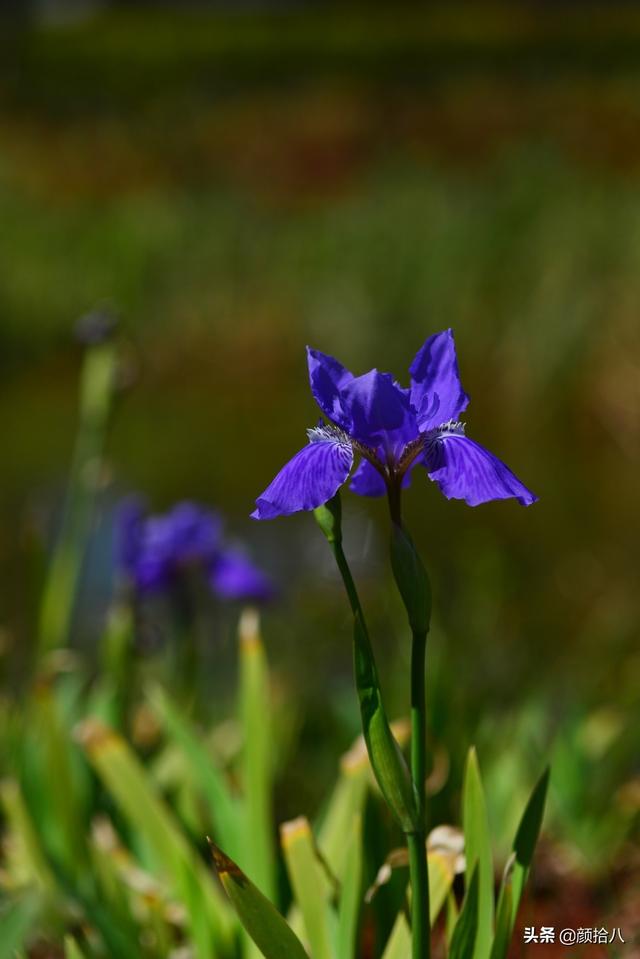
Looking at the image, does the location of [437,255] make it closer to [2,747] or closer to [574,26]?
[574,26]

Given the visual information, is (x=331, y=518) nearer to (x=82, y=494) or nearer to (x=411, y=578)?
(x=411, y=578)

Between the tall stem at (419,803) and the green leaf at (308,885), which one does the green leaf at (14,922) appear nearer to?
the green leaf at (308,885)

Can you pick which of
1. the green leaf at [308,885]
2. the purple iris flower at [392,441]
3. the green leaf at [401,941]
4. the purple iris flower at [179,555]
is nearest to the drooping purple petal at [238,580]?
the purple iris flower at [179,555]

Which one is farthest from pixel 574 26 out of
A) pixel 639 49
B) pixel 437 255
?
pixel 437 255

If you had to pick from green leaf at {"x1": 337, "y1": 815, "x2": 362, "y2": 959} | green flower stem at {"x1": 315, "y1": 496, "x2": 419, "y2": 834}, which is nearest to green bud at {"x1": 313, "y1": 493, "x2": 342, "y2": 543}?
green flower stem at {"x1": 315, "y1": 496, "x2": 419, "y2": 834}

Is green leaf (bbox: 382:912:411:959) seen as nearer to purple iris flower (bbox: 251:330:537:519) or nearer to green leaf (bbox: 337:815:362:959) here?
green leaf (bbox: 337:815:362:959)

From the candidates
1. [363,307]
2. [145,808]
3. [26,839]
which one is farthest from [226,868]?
[363,307]
